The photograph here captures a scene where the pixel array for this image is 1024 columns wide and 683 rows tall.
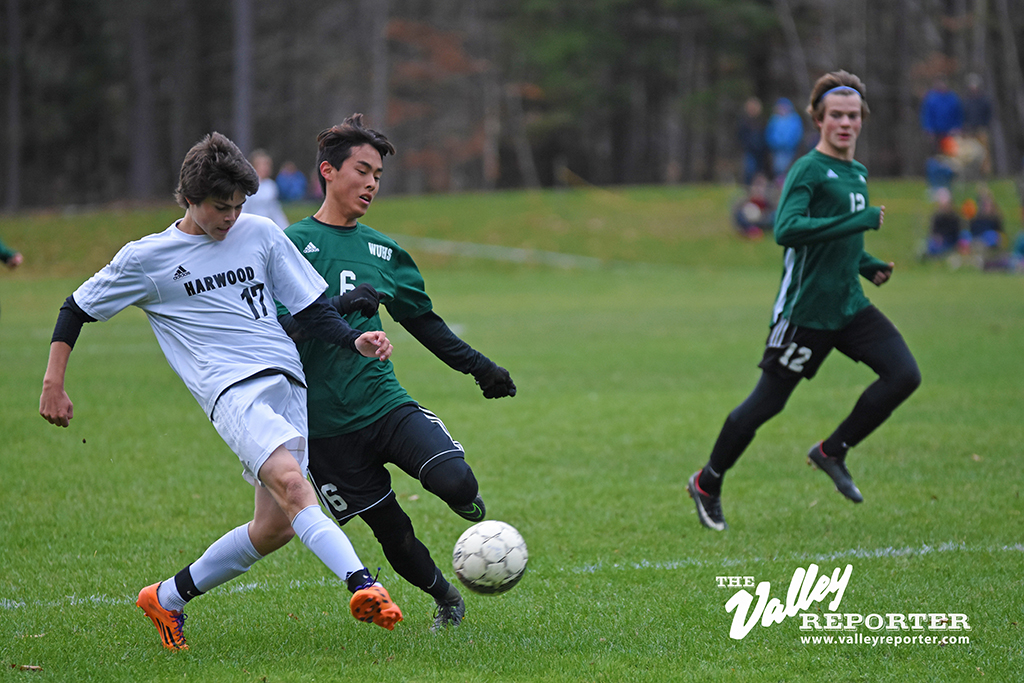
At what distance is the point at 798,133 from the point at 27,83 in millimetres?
35851

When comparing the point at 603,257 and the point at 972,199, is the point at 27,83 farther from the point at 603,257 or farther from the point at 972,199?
the point at 972,199

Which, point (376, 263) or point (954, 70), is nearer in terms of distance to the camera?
point (376, 263)

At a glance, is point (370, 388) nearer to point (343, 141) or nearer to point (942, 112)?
point (343, 141)

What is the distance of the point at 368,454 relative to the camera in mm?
4203

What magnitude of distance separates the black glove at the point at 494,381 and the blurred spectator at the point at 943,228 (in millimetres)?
20329

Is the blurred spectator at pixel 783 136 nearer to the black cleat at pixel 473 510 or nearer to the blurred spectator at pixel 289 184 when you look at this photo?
the blurred spectator at pixel 289 184

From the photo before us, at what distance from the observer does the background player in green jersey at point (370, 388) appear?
4117 millimetres

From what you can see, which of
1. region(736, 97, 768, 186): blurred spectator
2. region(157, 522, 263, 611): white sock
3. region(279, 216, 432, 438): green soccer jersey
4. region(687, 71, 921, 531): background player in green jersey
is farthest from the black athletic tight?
region(736, 97, 768, 186): blurred spectator

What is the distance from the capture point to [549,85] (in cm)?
4531

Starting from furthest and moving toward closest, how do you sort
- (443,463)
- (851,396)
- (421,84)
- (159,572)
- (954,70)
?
(421,84)
(954,70)
(851,396)
(159,572)
(443,463)

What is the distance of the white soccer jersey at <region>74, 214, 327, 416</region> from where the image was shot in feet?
12.9

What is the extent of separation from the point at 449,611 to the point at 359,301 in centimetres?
141

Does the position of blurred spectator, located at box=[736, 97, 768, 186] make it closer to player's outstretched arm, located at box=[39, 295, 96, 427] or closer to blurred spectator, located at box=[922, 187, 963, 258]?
blurred spectator, located at box=[922, 187, 963, 258]

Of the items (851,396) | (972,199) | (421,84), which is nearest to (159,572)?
(851,396)
